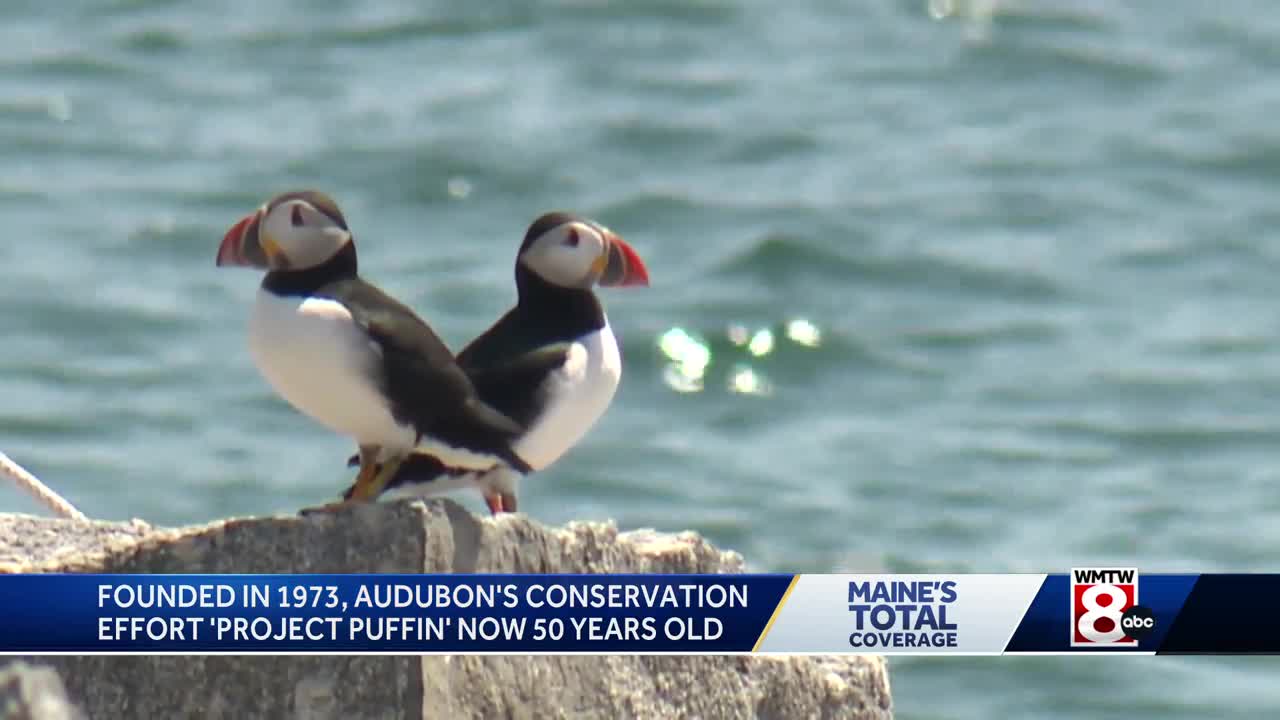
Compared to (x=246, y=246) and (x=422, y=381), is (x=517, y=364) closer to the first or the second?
(x=422, y=381)

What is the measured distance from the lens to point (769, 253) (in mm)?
21406

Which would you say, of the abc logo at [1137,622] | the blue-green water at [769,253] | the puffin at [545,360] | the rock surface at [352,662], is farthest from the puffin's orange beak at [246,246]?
the blue-green water at [769,253]

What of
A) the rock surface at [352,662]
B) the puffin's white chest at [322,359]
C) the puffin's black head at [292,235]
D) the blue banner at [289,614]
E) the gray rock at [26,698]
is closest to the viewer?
the gray rock at [26,698]

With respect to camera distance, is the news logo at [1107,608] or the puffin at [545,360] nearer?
the news logo at [1107,608]

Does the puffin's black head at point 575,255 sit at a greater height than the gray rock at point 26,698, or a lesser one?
greater

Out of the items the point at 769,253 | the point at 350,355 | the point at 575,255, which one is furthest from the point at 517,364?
the point at 769,253

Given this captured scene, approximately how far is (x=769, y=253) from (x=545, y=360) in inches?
584

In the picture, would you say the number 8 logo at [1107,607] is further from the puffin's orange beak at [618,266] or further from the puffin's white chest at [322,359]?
the puffin's white chest at [322,359]

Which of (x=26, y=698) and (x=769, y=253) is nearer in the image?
(x=26, y=698)

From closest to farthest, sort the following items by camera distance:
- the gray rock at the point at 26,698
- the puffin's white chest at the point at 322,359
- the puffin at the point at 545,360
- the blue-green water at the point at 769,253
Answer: the gray rock at the point at 26,698
the puffin's white chest at the point at 322,359
the puffin at the point at 545,360
the blue-green water at the point at 769,253

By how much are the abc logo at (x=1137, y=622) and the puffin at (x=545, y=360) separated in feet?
4.79

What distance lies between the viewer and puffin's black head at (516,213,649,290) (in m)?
6.91

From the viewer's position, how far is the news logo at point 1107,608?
6.23 meters

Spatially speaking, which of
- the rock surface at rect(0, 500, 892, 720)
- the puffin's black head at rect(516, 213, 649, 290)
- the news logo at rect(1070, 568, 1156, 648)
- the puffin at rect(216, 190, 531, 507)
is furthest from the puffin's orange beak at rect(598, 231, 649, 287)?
the news logo at rect(1070, 568, 1156, 648)
